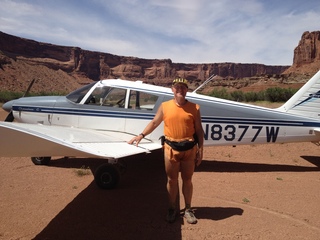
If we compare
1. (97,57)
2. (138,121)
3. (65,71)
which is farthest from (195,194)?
(97,57)

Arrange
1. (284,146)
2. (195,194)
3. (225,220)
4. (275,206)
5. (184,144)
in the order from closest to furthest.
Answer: (184,144) → (225,220) → (275,206) → (195,194) → (284,146)

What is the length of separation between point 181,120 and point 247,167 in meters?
4.41

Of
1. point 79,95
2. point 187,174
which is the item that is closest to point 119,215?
point 187,174

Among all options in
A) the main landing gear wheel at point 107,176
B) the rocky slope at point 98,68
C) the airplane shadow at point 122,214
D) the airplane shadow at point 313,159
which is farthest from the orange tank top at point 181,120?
the rocky slope at point 98,68

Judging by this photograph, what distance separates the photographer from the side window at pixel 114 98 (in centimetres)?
619

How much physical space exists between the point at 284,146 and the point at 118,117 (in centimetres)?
697

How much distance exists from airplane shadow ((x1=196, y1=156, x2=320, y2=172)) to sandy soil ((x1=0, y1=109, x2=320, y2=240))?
0.03m

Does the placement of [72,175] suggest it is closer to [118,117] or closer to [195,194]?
[118,117]

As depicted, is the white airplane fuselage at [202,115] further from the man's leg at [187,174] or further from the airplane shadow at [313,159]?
the man's leg at [187,174]

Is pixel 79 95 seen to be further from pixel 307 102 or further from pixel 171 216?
pixel 307 102

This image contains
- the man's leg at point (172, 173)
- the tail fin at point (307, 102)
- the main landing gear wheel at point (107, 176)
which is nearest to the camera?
the man's leg at point (172, 173)

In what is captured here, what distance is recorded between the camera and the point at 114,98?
6.23m

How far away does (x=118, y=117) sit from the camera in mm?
6109

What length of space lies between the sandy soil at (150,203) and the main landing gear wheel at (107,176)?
0.15 metres
